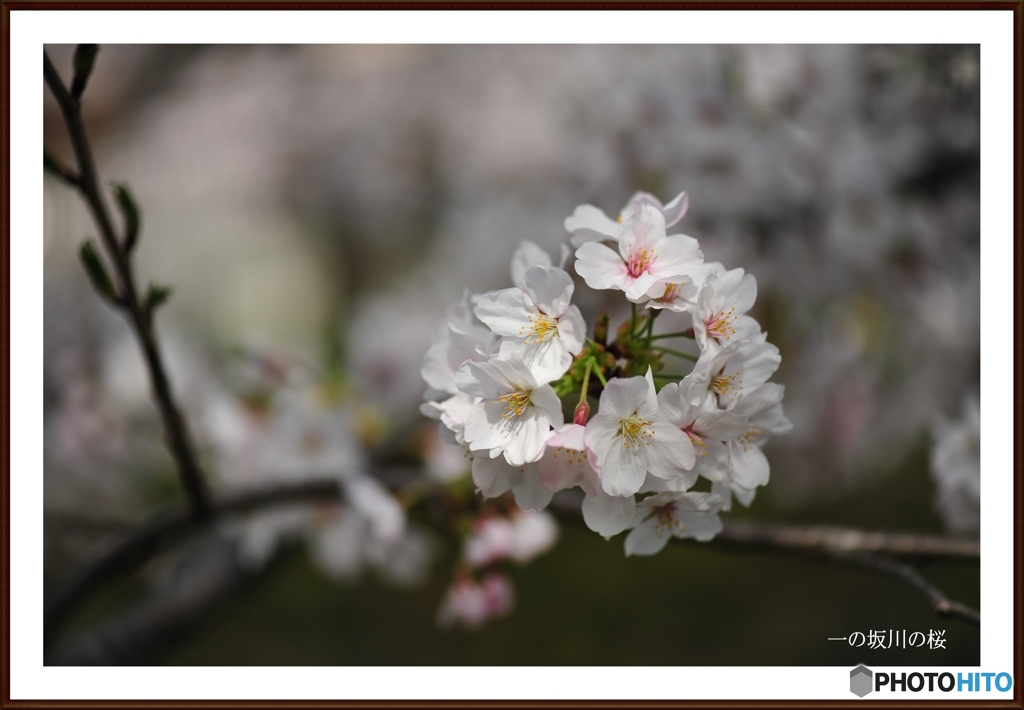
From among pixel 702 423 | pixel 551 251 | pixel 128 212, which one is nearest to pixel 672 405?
pixel 702 423

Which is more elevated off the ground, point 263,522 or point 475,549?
point 263,522

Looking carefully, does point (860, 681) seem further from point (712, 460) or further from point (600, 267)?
point (600, 267)

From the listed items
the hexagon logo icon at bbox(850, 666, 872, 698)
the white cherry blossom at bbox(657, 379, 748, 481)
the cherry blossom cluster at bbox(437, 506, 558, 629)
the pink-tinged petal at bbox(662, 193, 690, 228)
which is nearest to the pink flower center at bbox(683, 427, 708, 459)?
the white cherry blossom at bbox(657, 379, 748, 481)

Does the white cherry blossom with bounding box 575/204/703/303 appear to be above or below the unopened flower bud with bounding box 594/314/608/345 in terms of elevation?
above

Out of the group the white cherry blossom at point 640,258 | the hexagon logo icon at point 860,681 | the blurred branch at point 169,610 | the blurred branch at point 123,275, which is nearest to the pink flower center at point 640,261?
the white cherry blossom at point 640,258

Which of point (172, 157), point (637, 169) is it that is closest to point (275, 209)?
point (172, 157)

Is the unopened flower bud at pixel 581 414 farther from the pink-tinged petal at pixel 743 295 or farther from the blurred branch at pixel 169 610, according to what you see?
the blurred branch at pixel 169 610

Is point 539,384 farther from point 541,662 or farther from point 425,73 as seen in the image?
point 425,73

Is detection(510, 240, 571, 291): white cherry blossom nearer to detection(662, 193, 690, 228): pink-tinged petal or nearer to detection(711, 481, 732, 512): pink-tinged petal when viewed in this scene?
detection(662, 193, 690, 228): pink-tinged petal
